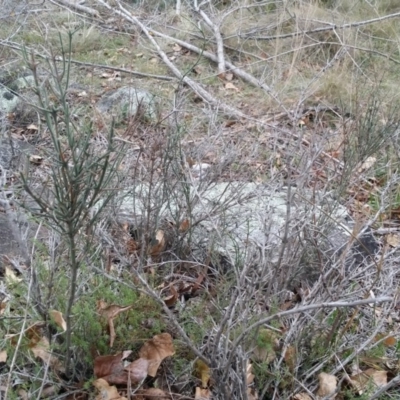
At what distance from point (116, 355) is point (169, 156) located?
93cm

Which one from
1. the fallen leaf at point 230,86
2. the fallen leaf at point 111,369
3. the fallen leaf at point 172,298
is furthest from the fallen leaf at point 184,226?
the fallen leaf at point 230,86

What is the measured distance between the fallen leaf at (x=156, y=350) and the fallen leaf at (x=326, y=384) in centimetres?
49

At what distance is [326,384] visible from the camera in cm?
191

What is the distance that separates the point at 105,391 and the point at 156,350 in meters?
0.21

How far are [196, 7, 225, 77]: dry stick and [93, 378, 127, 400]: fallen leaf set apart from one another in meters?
4.02

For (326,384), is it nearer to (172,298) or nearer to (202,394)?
(202,394)

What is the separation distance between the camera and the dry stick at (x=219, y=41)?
5610 millimetres

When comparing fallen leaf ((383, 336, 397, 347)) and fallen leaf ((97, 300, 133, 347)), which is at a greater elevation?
fallen leaf ((97, 300, 133, 347))

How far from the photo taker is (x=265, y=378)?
1958mm

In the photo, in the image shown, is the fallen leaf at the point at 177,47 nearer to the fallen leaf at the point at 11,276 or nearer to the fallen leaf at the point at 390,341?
the fallen leaf at the point at 11,276

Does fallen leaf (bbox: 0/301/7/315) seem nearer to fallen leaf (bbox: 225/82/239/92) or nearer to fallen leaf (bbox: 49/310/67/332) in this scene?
fallen leaf (bbox: 49/310/67/332)

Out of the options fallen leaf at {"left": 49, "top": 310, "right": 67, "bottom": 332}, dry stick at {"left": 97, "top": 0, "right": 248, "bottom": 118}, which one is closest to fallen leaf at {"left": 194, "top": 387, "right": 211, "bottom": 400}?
fallen leaf at {"left": 49, "top": 310, "right": 67, "bottom": 332}

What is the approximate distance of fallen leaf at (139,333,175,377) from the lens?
1911mm

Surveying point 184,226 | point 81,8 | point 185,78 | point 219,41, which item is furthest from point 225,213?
point 81,8
